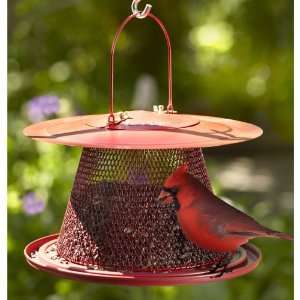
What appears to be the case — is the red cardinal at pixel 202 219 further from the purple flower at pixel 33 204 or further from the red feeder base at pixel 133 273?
the purple flower at pixel 33 204

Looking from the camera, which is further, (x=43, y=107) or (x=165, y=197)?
(x=43, y=107)

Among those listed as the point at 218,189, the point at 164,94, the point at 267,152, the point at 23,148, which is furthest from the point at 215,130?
the point at 267,152

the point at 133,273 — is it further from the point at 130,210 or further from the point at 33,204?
the point at 33,204

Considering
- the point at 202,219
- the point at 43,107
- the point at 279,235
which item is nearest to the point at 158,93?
the point at 43,107

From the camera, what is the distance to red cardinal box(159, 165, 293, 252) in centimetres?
296

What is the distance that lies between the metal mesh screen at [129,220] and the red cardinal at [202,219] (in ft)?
0.42

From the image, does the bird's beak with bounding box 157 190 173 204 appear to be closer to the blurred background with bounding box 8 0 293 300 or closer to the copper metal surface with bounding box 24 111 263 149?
the copper metal surface with bounding box 24 111 263 149

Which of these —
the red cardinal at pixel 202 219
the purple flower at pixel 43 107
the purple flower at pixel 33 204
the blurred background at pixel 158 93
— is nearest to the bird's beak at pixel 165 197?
the red cardinal at pixel 202 219

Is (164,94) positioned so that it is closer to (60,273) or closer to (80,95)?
(80,95)

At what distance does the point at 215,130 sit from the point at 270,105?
889cm

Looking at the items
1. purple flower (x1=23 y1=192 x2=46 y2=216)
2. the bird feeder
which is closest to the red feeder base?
the bird feeder

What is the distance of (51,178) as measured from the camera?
6.52 m

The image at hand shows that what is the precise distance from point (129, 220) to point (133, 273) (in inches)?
8.9

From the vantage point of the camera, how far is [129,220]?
10.2 ft
